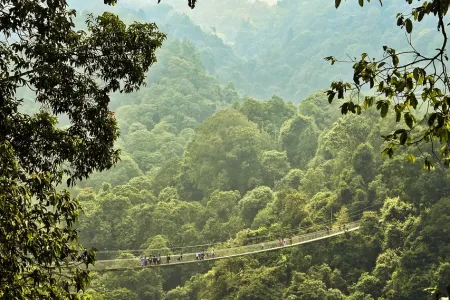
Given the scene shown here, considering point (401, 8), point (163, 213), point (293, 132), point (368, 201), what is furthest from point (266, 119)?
point (401, 8)

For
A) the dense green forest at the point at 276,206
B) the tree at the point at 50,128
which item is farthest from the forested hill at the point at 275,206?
the tree at the point at 50,128

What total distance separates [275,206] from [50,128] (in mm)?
21494

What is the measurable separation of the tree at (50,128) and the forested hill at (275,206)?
1504cm

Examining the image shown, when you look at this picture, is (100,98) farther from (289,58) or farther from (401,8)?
(401,8)

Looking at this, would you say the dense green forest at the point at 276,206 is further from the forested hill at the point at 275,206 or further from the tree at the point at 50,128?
the tree at the point at 50,128

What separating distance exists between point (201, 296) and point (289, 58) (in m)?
62.2

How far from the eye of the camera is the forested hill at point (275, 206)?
20.1 m

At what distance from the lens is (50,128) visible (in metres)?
4.68

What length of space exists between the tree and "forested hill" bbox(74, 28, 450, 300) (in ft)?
49.3

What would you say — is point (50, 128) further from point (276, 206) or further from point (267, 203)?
point (267, 203)

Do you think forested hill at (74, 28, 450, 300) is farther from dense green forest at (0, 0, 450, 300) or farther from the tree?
the tree

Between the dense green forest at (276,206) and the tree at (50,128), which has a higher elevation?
the dense green forest at (276,206)

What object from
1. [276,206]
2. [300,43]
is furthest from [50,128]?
[300,43]

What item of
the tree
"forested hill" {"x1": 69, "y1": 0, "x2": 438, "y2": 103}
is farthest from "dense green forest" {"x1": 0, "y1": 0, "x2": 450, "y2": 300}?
"forested hill" {"x1": 69, "y1": 0, "x2": 438, "y2": 103}
